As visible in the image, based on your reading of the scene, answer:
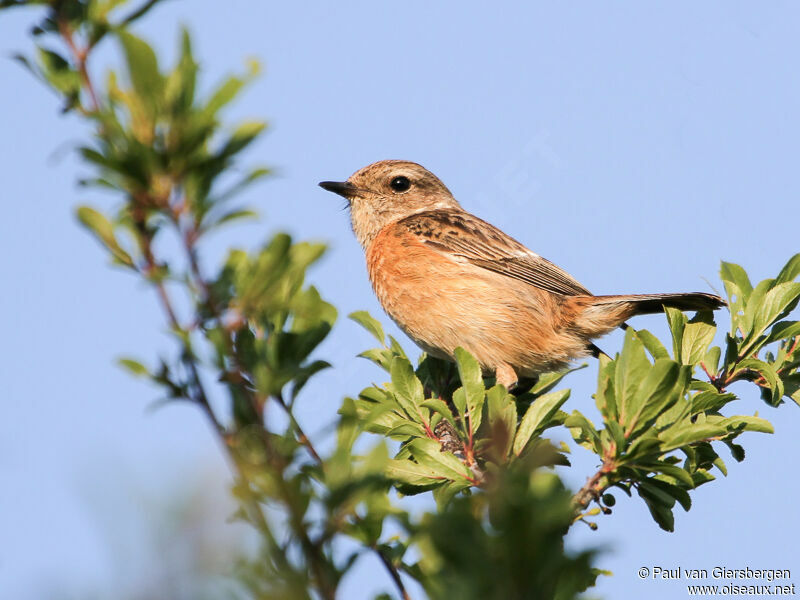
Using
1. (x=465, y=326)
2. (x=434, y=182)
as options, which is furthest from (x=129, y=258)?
(x=434, y=182)

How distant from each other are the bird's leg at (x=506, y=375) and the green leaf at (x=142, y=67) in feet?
17.8

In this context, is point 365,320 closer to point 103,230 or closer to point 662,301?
point 662,301

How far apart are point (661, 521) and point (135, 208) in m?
Answer: 3.06

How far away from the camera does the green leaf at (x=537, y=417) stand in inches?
149

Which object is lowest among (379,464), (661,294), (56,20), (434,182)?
(379,464)

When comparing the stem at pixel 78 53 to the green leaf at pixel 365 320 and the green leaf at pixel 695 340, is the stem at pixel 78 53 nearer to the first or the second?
the green leaf at pixel 365 320

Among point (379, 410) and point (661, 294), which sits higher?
point (661, 294)

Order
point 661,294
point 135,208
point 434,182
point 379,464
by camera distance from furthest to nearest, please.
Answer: point 434,182, point 661,294, point 379,464, point 135,208

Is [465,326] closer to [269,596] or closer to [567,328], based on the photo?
[567,328]

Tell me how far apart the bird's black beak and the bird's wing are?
0.68 m

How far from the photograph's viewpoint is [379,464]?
1.94 m

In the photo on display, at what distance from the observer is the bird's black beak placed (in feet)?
26.7

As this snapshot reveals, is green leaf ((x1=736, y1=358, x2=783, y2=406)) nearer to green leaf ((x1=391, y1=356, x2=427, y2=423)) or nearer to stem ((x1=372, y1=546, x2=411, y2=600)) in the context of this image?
green leaf ((x1=391, y1=356, x2=427, y2=423))

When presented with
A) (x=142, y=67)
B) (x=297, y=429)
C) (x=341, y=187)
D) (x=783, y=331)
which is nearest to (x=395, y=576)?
(x=297, y=429)
